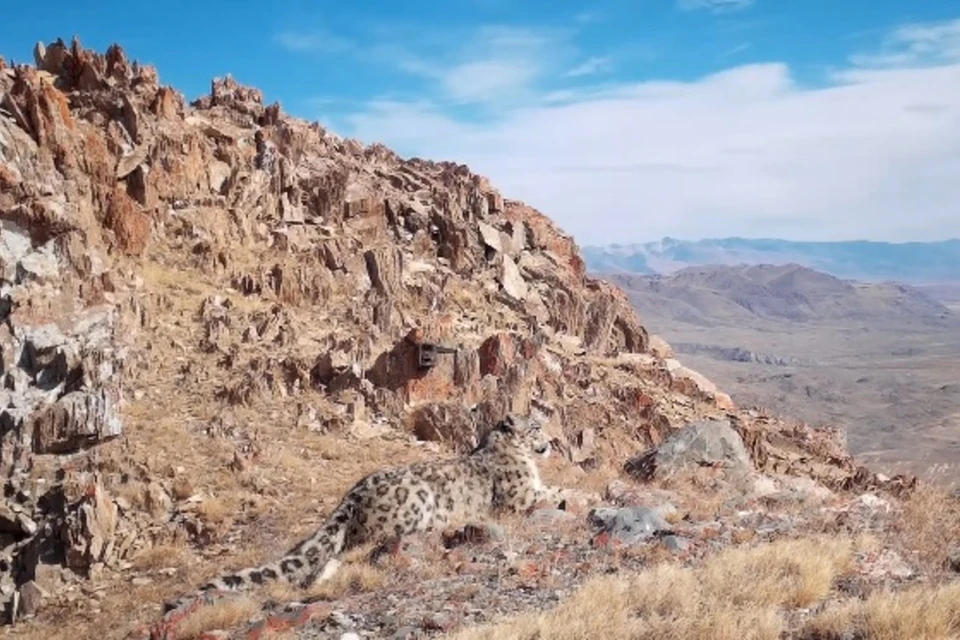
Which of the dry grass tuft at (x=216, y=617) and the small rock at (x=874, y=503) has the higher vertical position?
the small rock at (x=874, y=503)

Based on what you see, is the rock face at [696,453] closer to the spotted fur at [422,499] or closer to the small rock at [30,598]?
the spotted fur at [422,499]

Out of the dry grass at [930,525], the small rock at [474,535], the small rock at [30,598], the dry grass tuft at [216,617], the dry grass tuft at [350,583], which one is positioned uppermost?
the dry grass at [930,525]

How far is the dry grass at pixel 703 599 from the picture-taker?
758 cm

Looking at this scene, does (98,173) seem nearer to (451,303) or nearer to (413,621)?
(451,303)

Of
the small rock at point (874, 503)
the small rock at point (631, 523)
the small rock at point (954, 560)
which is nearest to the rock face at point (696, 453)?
the small rock at point (874, 503)

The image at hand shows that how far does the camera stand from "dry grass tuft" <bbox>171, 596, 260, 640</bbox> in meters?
9.52

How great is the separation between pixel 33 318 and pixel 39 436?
111 inches

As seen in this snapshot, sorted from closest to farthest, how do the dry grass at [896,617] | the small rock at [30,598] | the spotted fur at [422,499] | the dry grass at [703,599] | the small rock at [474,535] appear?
1. the dry grass at [896,617]
2. the dry grass at [703,599]
3. the spotted fur at [422,499]
4. the small rock at [474,535]
5. the small rock at [30,598]

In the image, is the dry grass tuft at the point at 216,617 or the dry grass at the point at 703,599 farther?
the dry grass tuft at the point at 216,617

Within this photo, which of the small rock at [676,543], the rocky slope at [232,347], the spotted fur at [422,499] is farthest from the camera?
the rocky slope at [232,347]

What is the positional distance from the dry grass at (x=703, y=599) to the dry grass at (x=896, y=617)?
1.39ft

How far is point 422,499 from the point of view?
41.3 feet

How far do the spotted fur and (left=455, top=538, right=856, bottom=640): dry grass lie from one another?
3946 millimetres

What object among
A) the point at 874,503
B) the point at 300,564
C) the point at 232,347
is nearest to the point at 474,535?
the point at 300,564
